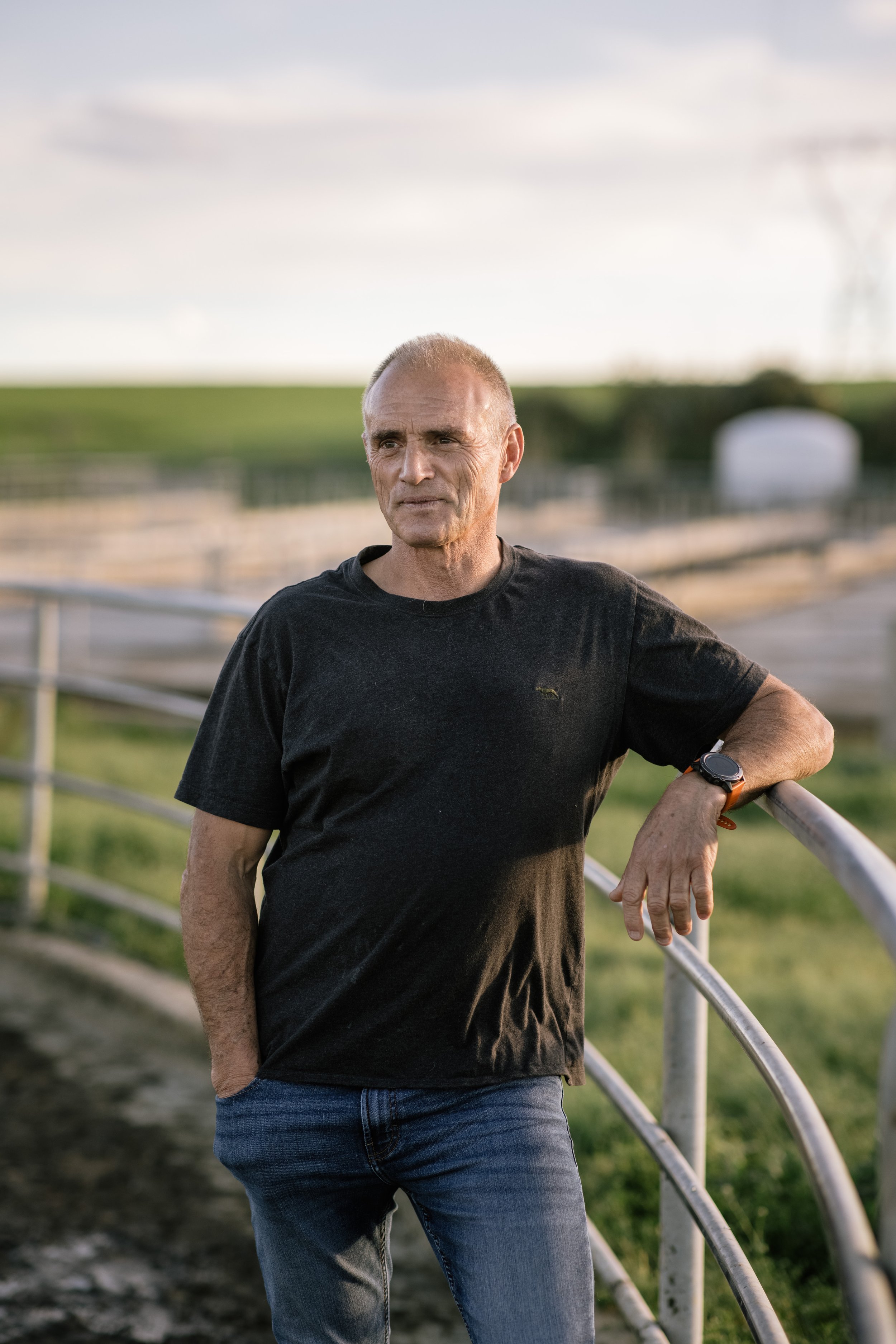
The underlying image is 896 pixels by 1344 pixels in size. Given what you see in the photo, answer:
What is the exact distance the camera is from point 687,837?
189 cm

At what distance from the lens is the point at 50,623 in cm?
474

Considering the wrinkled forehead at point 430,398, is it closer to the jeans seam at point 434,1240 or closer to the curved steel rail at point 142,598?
the curved steel rail at point 142,598

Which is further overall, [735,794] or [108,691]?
[108,691]

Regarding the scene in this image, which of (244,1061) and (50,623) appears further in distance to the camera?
(50,623)

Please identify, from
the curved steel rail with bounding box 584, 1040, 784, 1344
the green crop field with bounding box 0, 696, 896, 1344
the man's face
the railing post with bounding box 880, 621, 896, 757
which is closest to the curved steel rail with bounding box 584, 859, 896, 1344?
the curved steel rail with bounding box 584, 1040, 784, 1344

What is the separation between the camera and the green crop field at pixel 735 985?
3053mm

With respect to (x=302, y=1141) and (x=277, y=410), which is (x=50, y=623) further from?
(x=277, y=410)

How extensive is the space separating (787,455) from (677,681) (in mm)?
45110

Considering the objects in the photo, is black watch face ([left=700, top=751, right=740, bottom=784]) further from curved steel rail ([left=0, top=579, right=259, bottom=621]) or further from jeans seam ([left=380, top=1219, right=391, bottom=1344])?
curved steel rail ([left=0, top=579, right=259, bottom=621])

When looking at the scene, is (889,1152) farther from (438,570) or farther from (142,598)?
(142,598)

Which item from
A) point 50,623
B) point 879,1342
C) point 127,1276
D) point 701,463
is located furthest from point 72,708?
point 701,463

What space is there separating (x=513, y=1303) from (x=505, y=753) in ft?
2.36

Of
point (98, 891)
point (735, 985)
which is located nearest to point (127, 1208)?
point (98, 891)

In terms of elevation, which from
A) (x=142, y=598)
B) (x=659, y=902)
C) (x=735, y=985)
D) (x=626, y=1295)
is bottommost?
(x=735, y=985)
